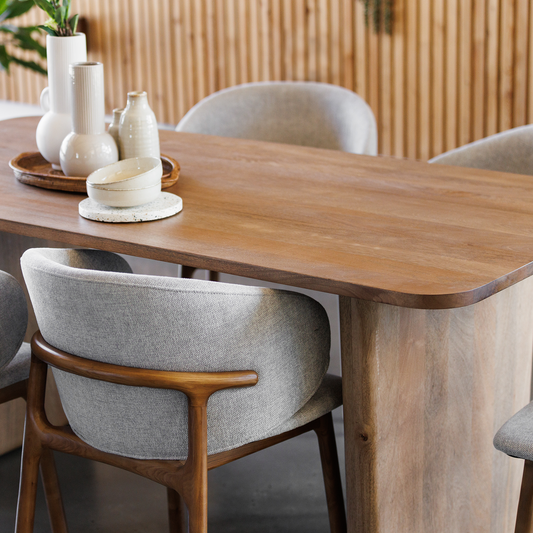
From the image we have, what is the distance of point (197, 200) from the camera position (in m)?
1.86

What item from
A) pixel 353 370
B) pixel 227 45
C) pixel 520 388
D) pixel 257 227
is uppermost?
pixel 227 45

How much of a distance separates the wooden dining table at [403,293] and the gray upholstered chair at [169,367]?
0.10 m

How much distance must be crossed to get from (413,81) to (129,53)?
2447mm

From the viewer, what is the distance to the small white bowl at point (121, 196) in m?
1.73

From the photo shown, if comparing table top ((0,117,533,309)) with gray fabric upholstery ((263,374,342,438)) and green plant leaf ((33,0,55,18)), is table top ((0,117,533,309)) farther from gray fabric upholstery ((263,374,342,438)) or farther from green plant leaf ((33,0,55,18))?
green plant leaf ((33,0,55,18))

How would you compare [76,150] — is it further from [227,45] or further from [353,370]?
[227,45]

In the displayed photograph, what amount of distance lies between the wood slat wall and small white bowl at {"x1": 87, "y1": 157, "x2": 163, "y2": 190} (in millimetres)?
3214

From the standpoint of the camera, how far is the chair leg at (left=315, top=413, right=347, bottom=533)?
1.63 m

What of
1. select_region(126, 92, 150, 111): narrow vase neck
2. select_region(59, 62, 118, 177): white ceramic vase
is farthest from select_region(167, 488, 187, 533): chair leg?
select_region(126, 92, 150, 111): narrow vase neck

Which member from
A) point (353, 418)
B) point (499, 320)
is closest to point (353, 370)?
point (353, 418)

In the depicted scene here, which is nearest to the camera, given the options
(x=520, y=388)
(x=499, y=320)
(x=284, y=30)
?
(x=499, y=320)

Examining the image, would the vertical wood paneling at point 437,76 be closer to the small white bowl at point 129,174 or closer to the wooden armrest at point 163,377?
the small white bowl at point 129,174

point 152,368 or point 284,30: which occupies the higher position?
point 284,30

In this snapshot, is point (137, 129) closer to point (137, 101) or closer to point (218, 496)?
point (137, 101)
